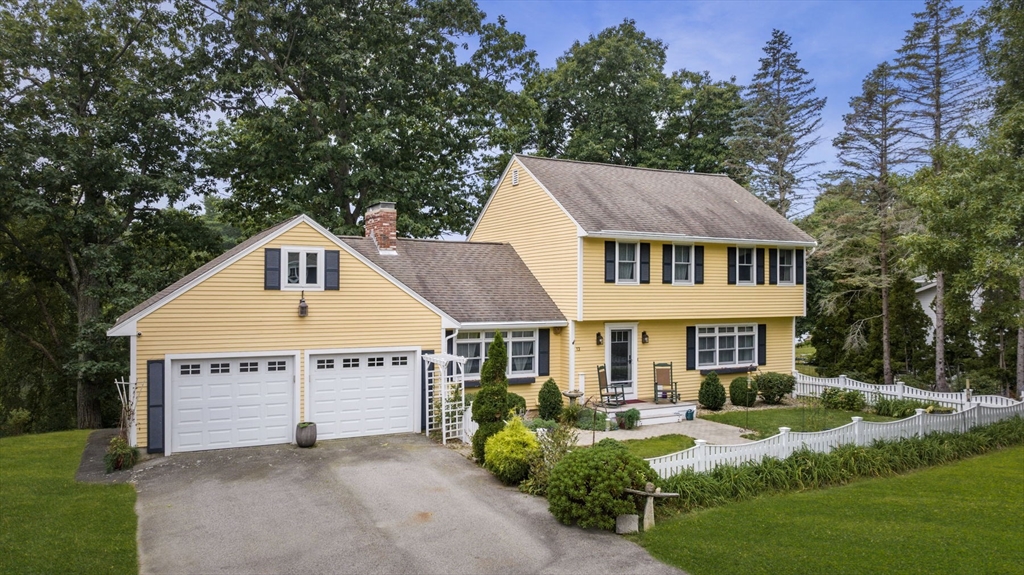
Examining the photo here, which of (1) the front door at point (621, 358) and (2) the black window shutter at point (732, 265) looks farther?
(2) the black window shutter at point (732, 265)

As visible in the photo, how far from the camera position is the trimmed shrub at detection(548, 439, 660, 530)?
964cm

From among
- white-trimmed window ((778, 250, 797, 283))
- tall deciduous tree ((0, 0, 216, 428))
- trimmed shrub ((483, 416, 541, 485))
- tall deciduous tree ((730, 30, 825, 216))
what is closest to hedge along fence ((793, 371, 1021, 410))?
white-trimmed window ((778, 250, 797, 283))

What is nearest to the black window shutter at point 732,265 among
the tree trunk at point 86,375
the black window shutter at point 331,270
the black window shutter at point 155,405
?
→ the black window shutter at point 331,270

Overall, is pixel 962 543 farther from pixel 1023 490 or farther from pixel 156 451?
pixel 156 451

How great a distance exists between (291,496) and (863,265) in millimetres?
22133

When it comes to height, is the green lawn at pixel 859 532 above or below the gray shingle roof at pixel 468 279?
below

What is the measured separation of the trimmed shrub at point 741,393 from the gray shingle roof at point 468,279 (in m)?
5.90

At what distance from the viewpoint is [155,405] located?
13867 millimetres

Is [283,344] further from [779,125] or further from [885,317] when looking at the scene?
[779,125]

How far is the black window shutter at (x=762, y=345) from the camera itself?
73.9 ft

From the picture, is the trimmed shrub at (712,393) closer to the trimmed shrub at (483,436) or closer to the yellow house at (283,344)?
the yellow house at (283,344)

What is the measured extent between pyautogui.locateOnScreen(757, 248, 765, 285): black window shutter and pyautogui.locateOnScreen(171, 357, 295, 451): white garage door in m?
15.0

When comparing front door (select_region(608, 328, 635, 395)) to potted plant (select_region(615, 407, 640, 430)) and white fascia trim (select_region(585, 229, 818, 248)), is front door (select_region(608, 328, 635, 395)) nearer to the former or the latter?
potted plant (select_region(615, 407, 640, 430))

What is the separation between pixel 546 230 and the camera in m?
20.3
